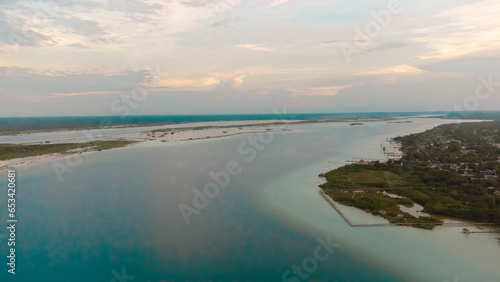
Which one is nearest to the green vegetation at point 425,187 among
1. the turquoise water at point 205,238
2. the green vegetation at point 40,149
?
the turquoise water at point 205,238

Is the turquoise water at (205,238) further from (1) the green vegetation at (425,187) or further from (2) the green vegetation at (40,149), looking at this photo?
(2) the green vegetation at (40,149)

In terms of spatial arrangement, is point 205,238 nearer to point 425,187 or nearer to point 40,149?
point 425,187

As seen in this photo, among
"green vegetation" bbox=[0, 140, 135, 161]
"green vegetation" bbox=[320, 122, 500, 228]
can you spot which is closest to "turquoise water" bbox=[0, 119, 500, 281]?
"green vegetation" bbox=[320, 122, 500, 228]

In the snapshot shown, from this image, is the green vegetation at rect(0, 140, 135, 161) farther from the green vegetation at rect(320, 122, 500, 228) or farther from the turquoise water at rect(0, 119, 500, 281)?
the green vegetation at rect(320, 122, 500, 228)

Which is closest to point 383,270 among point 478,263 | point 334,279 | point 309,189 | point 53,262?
point 334,279

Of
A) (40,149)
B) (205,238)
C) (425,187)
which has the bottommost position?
(205,238)

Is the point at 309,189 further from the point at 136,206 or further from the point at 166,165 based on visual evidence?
the point at 166,165

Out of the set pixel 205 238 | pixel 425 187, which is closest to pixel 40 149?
pixel 205 238

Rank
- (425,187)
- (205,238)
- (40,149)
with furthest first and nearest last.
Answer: (40,149) < (425,187) < (205,238)
